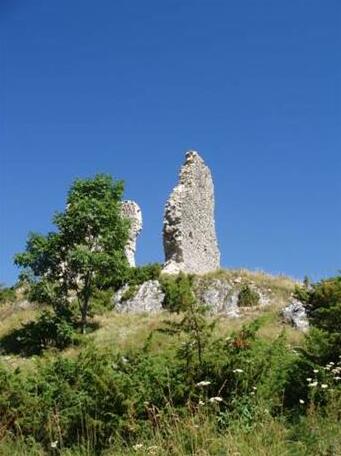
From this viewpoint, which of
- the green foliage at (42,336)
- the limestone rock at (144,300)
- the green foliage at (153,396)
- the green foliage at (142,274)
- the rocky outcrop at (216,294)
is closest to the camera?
the green foliage at (153,396)

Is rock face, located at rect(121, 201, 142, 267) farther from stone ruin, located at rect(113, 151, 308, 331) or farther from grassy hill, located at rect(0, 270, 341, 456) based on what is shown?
grassy hill, located at rect(0, 270, 341, 456)

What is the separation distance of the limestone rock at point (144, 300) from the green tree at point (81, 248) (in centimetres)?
267

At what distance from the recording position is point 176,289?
1142 inches

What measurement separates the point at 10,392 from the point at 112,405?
200cm

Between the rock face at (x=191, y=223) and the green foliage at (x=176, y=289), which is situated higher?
the rock face at (x=191, y=223)

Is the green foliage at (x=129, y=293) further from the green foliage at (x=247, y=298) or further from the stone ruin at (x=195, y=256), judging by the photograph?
the green foliage at (x=247, y=298)

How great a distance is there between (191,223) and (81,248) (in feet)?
33.8

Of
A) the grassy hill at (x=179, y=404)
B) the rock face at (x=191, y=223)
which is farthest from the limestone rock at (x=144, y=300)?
the grassy hill at (x=179, y=404)

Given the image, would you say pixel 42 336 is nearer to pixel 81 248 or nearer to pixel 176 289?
pixel 81 248

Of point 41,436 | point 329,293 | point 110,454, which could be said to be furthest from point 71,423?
point 329,293

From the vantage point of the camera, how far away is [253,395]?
287 inches

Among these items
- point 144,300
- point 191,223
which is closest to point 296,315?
point 144,300

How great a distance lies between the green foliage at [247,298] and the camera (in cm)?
2884

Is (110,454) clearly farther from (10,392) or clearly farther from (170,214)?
(170,214)
